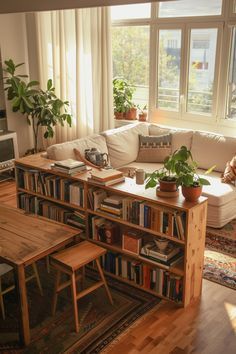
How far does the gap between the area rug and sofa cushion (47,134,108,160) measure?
53.6 inches

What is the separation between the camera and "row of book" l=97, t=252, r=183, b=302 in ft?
10.4

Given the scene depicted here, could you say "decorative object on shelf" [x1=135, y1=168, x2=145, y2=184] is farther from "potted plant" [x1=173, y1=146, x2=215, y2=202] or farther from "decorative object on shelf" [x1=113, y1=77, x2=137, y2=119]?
"decorative object on shelf" [x1=113, y1=77, x2=137, y2=119]

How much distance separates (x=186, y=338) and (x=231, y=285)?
2.71 ft

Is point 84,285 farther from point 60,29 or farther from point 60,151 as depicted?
point 60,29

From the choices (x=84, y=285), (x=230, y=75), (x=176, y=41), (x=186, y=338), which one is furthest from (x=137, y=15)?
(x=186, y=338)

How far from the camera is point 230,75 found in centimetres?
554

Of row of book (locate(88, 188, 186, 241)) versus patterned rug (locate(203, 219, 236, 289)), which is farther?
patterned rug (locate(203, 219, 236, 289))

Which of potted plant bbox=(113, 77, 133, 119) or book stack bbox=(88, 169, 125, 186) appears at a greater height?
potted plant bbox=(113, 77, 133, 119)

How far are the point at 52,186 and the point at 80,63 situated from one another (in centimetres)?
302

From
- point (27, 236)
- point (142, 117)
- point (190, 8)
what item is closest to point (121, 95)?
point (142, 117)

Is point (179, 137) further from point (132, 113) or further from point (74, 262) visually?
point (74, 262)

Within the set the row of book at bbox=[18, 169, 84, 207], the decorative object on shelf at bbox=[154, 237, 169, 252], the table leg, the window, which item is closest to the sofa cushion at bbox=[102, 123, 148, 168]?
the window

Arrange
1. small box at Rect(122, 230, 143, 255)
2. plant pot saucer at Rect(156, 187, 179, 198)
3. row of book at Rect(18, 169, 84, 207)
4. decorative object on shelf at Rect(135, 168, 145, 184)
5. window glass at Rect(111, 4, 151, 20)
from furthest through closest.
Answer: window glass at Rect(111, 4, 151, 20) < row of book at Rect(18, 169, 84, 207) < decorative object on shelf at Rect(135, 168, 145, 184) < small box at Rect(122, 230, 143, 255) < plant pot saucer at Rect(156, 187, 179, 198)

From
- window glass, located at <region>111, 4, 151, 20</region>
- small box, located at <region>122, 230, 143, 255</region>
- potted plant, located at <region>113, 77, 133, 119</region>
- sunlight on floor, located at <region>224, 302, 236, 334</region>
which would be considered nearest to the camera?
sunlight on floor, located at <region>224, 302, 236, 334</region>
